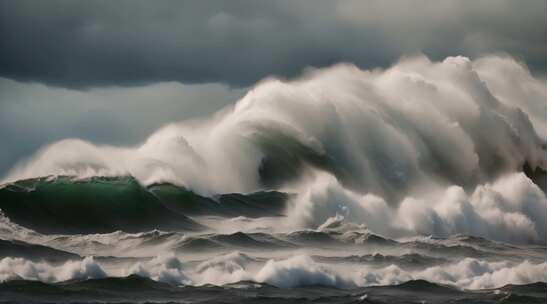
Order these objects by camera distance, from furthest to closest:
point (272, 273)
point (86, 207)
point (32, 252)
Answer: point (86, 207)
point (32, 252)
point (272, 273)

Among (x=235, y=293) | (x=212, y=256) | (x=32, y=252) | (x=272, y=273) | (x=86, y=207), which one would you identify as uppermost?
(x=86, y=207)

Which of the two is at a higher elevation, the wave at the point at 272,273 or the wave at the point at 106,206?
the wave at the point at 106,206

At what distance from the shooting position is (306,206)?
120 feet

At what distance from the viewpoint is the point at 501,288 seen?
23469 millimetres

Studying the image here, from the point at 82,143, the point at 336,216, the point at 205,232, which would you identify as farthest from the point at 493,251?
the point at 82,143

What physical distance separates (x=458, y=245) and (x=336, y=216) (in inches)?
220

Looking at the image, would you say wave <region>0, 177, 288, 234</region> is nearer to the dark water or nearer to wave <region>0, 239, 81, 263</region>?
the dark water

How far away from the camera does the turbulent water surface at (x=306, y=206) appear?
75.0ft

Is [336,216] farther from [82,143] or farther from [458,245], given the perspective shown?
[82,143]

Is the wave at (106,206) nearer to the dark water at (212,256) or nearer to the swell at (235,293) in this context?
the dark water at (212,256)

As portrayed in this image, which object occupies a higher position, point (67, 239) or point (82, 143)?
point (82, 143)

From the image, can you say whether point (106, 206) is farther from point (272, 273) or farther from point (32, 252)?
point (272, 273)

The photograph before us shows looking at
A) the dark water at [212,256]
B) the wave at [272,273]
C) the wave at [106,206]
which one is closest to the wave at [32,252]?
the dark water at [212,256]

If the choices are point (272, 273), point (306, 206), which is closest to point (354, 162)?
point (306, 206)
